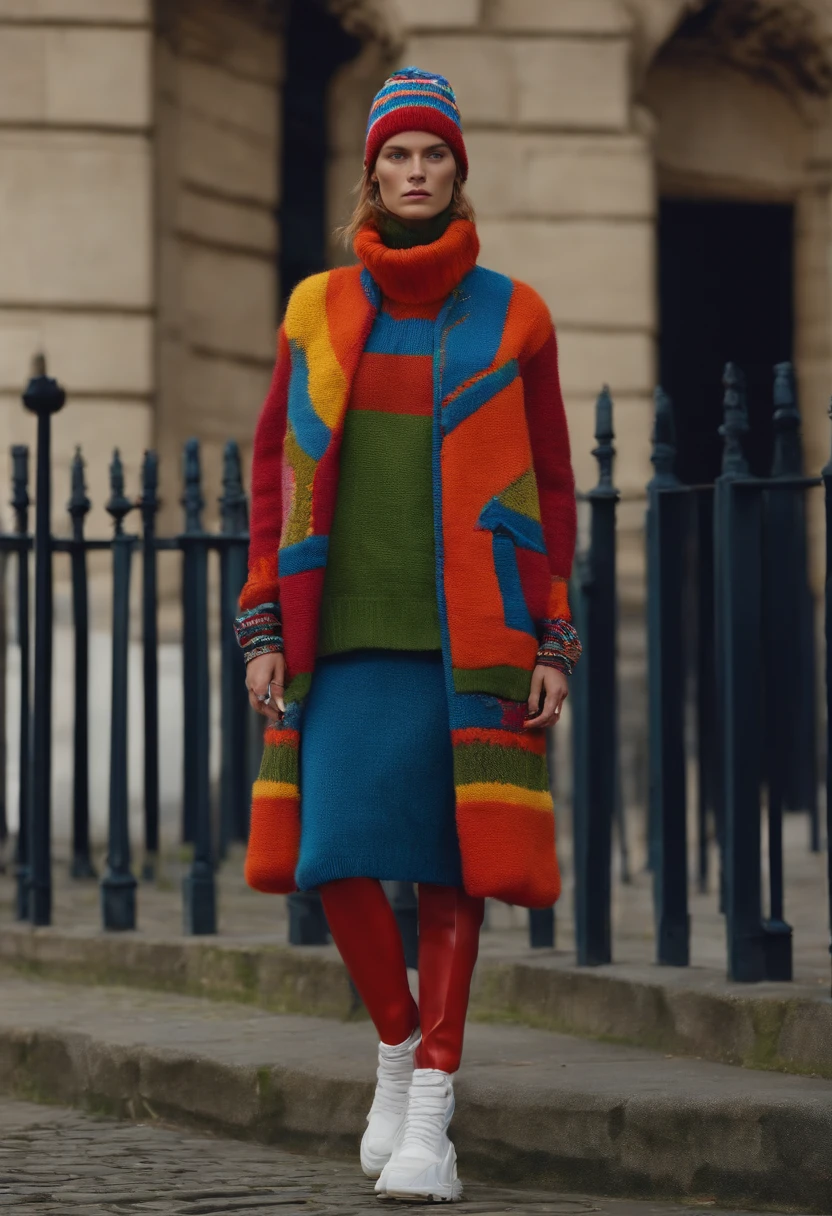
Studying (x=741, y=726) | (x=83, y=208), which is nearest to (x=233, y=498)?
(x=741, y=726)

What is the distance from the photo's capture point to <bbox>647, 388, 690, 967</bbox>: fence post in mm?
5004

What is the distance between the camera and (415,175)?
3982mm

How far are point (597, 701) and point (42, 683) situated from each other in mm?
1713

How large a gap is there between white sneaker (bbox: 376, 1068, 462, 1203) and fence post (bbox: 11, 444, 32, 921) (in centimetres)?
251

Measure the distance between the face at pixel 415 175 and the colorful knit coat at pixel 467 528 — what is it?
6 cm

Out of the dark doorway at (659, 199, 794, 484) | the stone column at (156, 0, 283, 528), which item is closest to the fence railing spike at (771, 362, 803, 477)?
the stone column at (156, 0, 283, 528)

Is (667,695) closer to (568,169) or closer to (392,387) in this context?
(392,387)

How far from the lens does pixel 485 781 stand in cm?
391

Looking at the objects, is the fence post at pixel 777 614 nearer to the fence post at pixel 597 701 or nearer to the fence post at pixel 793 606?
the fence post at pixel 793 606

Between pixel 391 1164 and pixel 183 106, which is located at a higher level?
pixel 183 106

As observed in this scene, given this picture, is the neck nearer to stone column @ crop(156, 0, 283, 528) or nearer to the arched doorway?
stone column @ crop(156, 0, 283, 528)

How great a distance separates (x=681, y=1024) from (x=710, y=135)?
7322 millimetres

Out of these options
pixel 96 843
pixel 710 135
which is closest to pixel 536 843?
pixel 96 843

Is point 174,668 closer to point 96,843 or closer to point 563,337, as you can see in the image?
point 96,843
